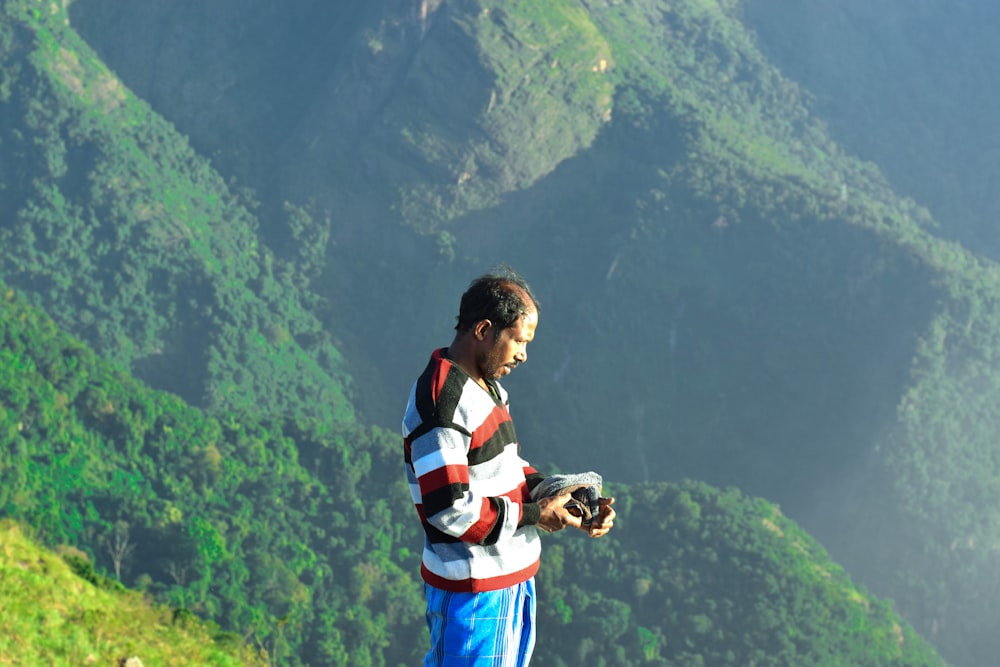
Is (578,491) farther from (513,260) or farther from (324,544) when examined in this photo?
(513,260)

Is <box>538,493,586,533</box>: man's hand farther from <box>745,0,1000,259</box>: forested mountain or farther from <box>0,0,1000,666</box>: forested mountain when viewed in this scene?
<box>745,0,1000,259</box>: forested mountain

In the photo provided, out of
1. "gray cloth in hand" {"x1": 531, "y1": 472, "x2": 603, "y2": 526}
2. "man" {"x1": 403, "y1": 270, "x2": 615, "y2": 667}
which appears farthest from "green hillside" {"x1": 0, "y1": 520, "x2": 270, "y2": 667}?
"gray cloth in hand" {"x1": 531, "y1": 472, "x2": 603, "y2": 526}

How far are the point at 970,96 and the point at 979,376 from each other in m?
26.3

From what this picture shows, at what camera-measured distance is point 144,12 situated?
174 feet

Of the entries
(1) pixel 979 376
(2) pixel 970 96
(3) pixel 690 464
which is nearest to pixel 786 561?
(3) pixel 690 464

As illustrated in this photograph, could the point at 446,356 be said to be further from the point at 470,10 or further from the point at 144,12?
the point at 144,12

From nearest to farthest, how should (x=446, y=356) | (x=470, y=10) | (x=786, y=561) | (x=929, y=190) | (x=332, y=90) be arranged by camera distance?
(x=446, y=356), (x=786, y=561), (x=470, y=10), (x=332, y=90), (x=929, y=190)

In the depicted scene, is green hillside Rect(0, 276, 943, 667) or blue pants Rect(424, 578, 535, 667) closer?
blue pants Rect(424, 578, 535, 667)

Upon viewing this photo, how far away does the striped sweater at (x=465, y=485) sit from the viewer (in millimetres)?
3688

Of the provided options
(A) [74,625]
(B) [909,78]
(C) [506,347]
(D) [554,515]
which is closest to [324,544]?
(A) [74,625]

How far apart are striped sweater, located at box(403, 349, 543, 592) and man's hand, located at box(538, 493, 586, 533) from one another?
0.05m

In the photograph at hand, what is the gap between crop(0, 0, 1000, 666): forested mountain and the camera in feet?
138

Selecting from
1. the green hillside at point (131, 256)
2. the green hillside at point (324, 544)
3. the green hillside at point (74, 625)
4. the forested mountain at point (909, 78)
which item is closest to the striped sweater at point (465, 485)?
the green hillside at point (74, 625)

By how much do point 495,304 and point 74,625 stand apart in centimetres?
490
